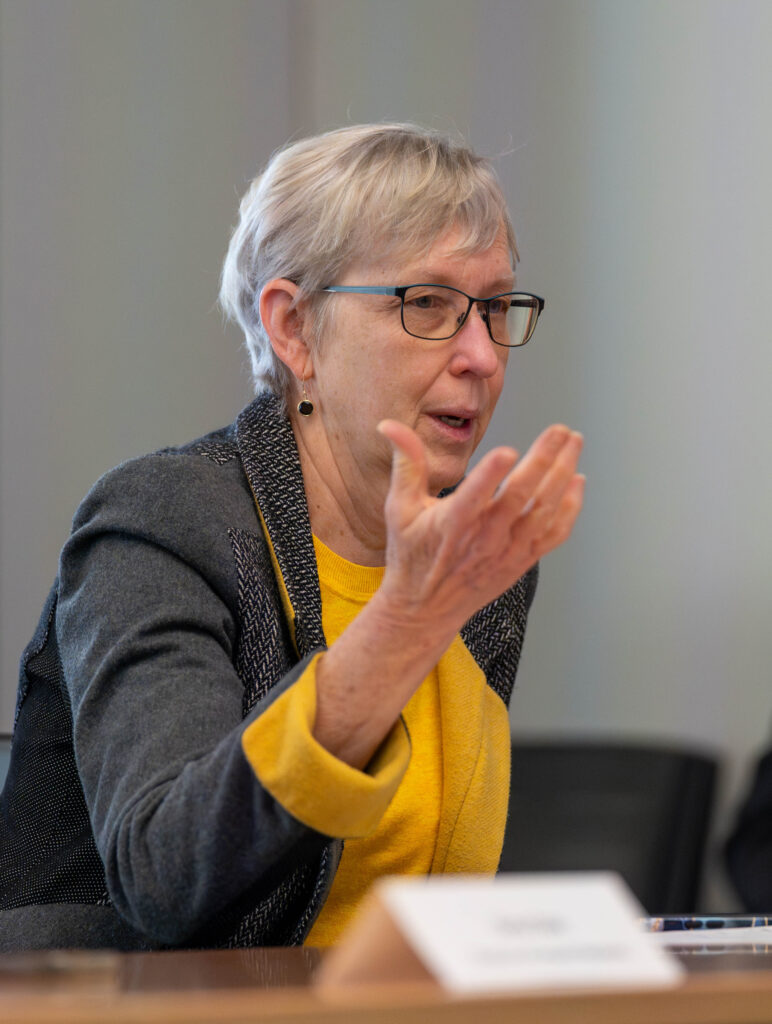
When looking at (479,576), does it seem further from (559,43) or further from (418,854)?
(559,43)

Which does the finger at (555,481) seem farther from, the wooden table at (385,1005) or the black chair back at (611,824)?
the black chair back at (611,824)

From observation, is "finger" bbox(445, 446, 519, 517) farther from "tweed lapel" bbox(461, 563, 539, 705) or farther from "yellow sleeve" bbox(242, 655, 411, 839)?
"tweed lapel" bbox(461, 563, 539, 705)

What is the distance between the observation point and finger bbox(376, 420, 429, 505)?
0.78m

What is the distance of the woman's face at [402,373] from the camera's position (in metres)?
1.22

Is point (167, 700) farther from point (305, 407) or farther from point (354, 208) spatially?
point (354, 208)

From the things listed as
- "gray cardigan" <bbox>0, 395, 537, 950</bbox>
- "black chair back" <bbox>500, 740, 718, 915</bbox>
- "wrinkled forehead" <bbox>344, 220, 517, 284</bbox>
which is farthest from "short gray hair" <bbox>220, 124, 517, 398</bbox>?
"black chair back" <bbox>500, 740, 718, 915</bbox>

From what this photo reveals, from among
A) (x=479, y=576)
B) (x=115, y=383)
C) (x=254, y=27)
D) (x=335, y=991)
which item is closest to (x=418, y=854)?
(x=479, y=576)

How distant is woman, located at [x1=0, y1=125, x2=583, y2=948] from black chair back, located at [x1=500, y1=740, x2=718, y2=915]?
74cm

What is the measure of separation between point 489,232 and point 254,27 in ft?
3.57

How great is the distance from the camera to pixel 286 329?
1.31 meters

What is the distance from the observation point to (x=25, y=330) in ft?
6.68

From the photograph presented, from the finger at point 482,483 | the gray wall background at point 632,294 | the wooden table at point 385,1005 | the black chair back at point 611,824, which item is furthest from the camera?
the gray wall background at point 632,294

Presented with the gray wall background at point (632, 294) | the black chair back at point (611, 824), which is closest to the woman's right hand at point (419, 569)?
the black chair back at point (611, 824)

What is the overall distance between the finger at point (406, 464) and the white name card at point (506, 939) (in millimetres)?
332
